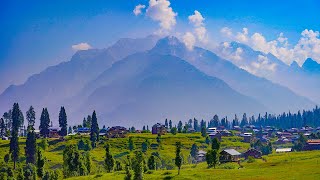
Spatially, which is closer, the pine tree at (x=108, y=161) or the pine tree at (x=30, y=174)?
the pine tree at (x=108, y=161)

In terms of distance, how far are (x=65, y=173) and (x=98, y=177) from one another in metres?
35.1

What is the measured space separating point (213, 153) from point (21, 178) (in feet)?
204

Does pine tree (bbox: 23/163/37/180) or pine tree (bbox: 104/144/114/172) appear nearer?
pine tree (bbox: 104/144/114/172)

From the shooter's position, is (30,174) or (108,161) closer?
(108,161)

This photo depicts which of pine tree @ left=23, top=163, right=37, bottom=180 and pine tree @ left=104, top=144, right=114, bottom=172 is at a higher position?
pine tree @ left=104, top=144, right=114, bottom=172

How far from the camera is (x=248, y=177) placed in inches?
4341

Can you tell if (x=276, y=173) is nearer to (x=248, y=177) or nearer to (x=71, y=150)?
(x=248, y=177)

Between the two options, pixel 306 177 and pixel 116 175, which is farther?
pixel 116 175

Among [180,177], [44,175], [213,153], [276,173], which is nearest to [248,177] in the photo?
[276,173]

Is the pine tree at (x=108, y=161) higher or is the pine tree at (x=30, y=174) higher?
the pine tree at (x=108, y=161)

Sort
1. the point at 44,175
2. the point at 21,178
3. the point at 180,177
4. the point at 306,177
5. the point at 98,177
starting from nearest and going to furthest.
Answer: the point at 306,177 → the point at 180,177 → the point at 98,177 → the point at 21,178 → the point at 44,175

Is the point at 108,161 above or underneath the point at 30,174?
above

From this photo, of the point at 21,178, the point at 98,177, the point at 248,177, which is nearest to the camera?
the point at 248,177

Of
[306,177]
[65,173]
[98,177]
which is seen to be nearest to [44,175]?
[65,173]
